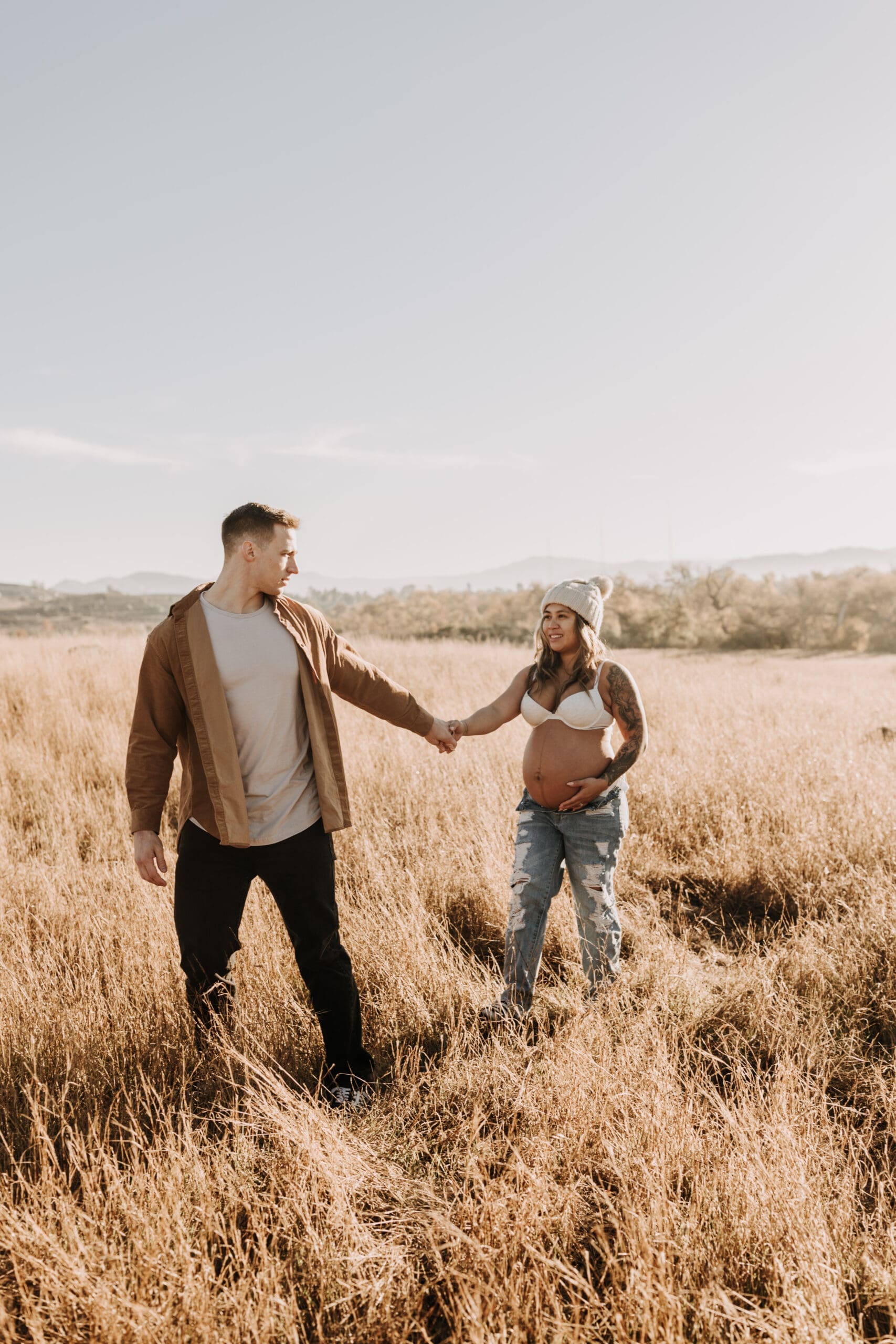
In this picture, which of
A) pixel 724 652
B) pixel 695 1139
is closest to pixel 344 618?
pixel 724 652

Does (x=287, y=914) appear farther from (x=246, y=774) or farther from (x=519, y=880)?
(x=519, y=880)

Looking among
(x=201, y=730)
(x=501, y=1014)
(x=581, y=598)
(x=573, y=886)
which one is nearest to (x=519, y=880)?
(x=573, y=886)

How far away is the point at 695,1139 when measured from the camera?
7.90 feet

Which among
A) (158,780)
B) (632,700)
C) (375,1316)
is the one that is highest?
(632,700)

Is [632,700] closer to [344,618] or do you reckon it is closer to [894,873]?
[894,873]

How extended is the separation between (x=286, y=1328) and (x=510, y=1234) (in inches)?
24.4

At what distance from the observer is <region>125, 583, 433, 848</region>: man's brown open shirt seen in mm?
2832

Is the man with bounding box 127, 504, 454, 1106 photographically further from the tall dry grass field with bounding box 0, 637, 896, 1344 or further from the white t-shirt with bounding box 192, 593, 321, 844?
the tall dry grass field with bounding box 0, 637, 896, 1344

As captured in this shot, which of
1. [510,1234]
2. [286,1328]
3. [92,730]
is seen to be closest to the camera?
[286,1328]

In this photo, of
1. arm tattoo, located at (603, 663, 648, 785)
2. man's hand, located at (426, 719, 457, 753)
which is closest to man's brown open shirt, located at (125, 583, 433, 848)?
man's hand, located at (426, 719, 457, 753)

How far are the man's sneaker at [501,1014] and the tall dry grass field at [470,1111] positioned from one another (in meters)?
0.10

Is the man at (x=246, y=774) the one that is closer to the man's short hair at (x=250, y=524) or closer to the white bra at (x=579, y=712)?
the man's short hair at (x=250, y=524)

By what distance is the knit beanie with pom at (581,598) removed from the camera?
→ 3.46 meters

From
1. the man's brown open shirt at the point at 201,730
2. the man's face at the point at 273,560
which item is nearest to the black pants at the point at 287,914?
the man's brown open shirt at the point at 201,730
